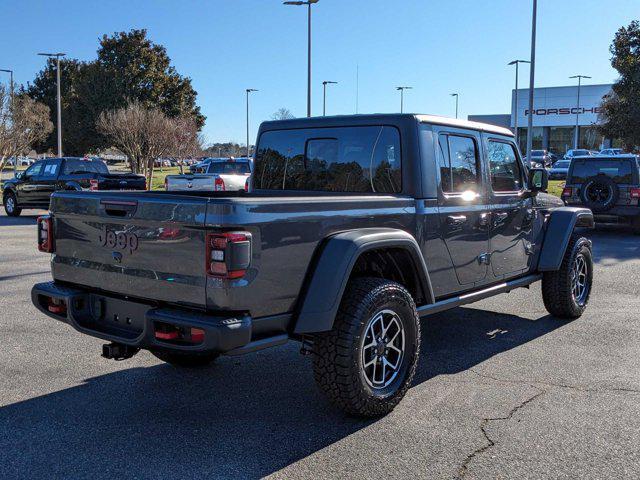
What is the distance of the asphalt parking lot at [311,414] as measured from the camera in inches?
134

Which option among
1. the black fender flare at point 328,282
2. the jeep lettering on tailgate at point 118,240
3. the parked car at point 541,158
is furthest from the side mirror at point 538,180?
the parked car at point 541,158

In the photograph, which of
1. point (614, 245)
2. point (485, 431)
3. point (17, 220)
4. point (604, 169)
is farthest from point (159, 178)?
point (485, 431)

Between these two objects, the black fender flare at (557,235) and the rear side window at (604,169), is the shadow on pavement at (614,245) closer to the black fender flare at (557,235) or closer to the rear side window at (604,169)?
the rear side window at (604,169)

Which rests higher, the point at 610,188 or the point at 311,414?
the point at 610,188

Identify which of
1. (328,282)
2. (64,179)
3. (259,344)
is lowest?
(259,344)

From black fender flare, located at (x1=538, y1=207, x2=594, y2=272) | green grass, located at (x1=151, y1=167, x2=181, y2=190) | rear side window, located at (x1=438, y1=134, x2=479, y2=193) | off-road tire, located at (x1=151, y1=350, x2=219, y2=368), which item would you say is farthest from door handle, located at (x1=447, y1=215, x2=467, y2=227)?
green grass, located at (x1=151, y1=167, x2=181, y2=190)

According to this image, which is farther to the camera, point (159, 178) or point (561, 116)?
point (561, 116)

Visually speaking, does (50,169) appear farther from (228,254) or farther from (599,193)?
(228,254)

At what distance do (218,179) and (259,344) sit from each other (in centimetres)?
1290

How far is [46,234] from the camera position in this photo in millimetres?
4359

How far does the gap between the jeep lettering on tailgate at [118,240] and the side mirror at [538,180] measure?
3847 mm

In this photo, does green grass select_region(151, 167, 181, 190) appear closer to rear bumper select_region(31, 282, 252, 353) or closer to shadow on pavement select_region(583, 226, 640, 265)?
shadow on pavement select_region(583, 226, 640, 265)

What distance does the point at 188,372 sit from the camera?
4938 mm

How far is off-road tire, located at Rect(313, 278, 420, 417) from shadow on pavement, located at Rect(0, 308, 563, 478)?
0.18 metres
